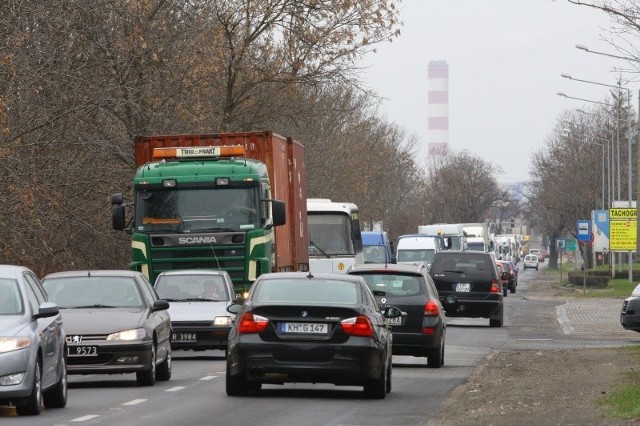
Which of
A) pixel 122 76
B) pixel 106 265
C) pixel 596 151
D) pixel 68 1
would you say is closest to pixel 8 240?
pixel 68 1

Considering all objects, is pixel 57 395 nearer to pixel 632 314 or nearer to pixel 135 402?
pixel 135 402

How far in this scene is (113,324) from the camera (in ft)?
63.4

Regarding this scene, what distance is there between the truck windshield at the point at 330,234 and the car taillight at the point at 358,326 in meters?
22.8

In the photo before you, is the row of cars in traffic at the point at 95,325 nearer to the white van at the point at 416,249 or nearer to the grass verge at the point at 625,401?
the grass verge at the point at 625,401

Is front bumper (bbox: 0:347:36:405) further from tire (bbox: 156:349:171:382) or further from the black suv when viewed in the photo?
the black suv

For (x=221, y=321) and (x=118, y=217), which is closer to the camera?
(x=221, y=321)

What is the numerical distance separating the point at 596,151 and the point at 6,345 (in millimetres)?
98735

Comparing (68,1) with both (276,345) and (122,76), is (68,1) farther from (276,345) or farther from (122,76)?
(276,345)

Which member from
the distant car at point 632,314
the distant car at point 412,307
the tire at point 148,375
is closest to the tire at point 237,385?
the tire at point 148,375

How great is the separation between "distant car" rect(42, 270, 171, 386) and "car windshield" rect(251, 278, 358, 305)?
2.41m

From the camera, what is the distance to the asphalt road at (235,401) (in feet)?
48.8

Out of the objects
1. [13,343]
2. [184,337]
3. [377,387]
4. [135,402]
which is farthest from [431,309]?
[13,343]

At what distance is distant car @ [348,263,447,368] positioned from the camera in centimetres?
2358

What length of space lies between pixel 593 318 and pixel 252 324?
2978cm
